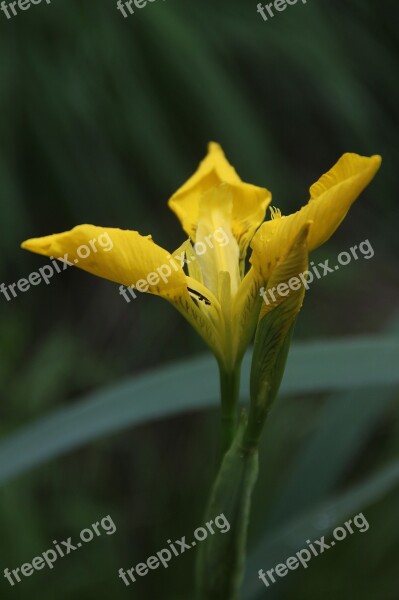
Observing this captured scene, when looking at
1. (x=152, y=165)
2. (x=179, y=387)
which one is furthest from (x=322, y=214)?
(x=152, y=165)

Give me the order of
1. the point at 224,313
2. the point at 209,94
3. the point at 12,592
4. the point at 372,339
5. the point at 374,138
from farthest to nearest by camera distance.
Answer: the point at 374,138, the point at 209,94, the point at 12,592, the point at 372,339, the point at 224,313

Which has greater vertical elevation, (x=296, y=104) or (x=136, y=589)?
(x=296, y=104)

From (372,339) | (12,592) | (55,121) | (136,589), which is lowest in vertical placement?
(136,589)

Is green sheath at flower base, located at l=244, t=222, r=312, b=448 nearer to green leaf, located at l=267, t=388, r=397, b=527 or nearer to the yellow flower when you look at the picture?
the yellow flower

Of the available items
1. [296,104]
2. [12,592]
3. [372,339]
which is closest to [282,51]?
[296,104]

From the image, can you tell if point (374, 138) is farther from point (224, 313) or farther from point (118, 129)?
point (224, 313)

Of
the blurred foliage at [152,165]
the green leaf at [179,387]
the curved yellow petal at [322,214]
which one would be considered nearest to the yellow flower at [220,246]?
the curved yellow petal at [322,214]
